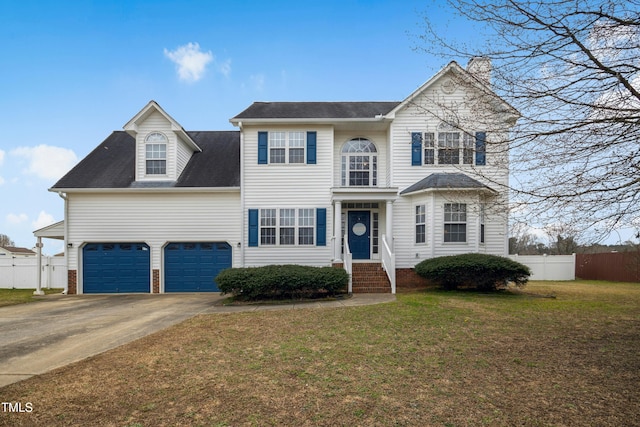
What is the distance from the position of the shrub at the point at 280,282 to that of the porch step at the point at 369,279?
1.47 m

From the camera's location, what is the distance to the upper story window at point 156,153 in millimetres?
15766

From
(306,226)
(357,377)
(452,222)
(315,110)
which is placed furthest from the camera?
(315,110)

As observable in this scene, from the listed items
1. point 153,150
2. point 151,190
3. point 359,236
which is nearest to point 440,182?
point 359,236

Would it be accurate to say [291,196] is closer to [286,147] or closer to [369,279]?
[286,147]

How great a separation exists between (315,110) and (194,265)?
8.82 meters

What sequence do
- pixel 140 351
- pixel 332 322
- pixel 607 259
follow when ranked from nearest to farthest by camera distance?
pixel 140 351 < pixel 332 322 < pixel 607 259

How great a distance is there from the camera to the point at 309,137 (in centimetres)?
1522

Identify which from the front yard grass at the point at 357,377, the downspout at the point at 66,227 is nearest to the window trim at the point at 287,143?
the front yard grass at the point at 357,377

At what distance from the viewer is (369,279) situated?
13.6 meters

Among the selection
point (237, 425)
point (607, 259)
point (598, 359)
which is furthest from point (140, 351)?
point (607, 259)

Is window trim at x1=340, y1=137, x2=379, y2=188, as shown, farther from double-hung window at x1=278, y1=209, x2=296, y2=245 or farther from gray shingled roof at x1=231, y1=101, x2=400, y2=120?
double-hung window at x1=278, y1=209, x2=296, y2=245

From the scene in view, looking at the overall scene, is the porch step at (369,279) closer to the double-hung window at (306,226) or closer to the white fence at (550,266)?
the double-hung window at (306,226)

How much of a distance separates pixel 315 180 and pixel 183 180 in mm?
5954

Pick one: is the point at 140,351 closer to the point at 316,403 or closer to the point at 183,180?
the point at 316,403
